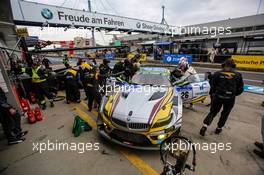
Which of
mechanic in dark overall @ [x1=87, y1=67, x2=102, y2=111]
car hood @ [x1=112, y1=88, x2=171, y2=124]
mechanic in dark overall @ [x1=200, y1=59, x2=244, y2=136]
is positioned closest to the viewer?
car hood @ [x1=112, y1=88, x2=171, y2=124]

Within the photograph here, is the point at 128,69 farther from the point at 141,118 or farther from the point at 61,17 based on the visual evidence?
the point at 61,17

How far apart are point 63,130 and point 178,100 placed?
9.59 feet

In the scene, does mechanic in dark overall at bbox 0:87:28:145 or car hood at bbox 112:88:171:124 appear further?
mechanic in dark overall at bbox 0:87:28:145

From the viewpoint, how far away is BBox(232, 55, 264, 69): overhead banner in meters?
10.2

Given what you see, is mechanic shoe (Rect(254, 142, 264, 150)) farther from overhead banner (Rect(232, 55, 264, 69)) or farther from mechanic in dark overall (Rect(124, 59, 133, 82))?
overhead banner (Rect(232, 55, 264, 69))

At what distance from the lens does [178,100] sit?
290 centimetres

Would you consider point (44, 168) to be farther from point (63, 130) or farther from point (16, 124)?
point (16, 124)

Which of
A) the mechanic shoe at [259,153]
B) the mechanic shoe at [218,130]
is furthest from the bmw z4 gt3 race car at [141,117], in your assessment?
the mechanic shoe at [259,153]

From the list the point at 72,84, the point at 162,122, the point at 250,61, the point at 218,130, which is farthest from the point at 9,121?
the point at 250,61

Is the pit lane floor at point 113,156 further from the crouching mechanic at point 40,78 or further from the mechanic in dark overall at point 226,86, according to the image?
the crouching mechanic at point 40,78

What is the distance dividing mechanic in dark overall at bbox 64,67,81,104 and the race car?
105 inches

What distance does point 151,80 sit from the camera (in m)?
3.54

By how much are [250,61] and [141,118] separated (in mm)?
12955

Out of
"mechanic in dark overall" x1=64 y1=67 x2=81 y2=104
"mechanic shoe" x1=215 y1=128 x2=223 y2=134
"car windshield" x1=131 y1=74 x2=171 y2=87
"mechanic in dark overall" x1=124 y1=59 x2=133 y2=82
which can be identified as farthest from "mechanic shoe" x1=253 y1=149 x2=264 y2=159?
"mechanic in dark overall" x1=64 y1=67 x2=81 y2=104
